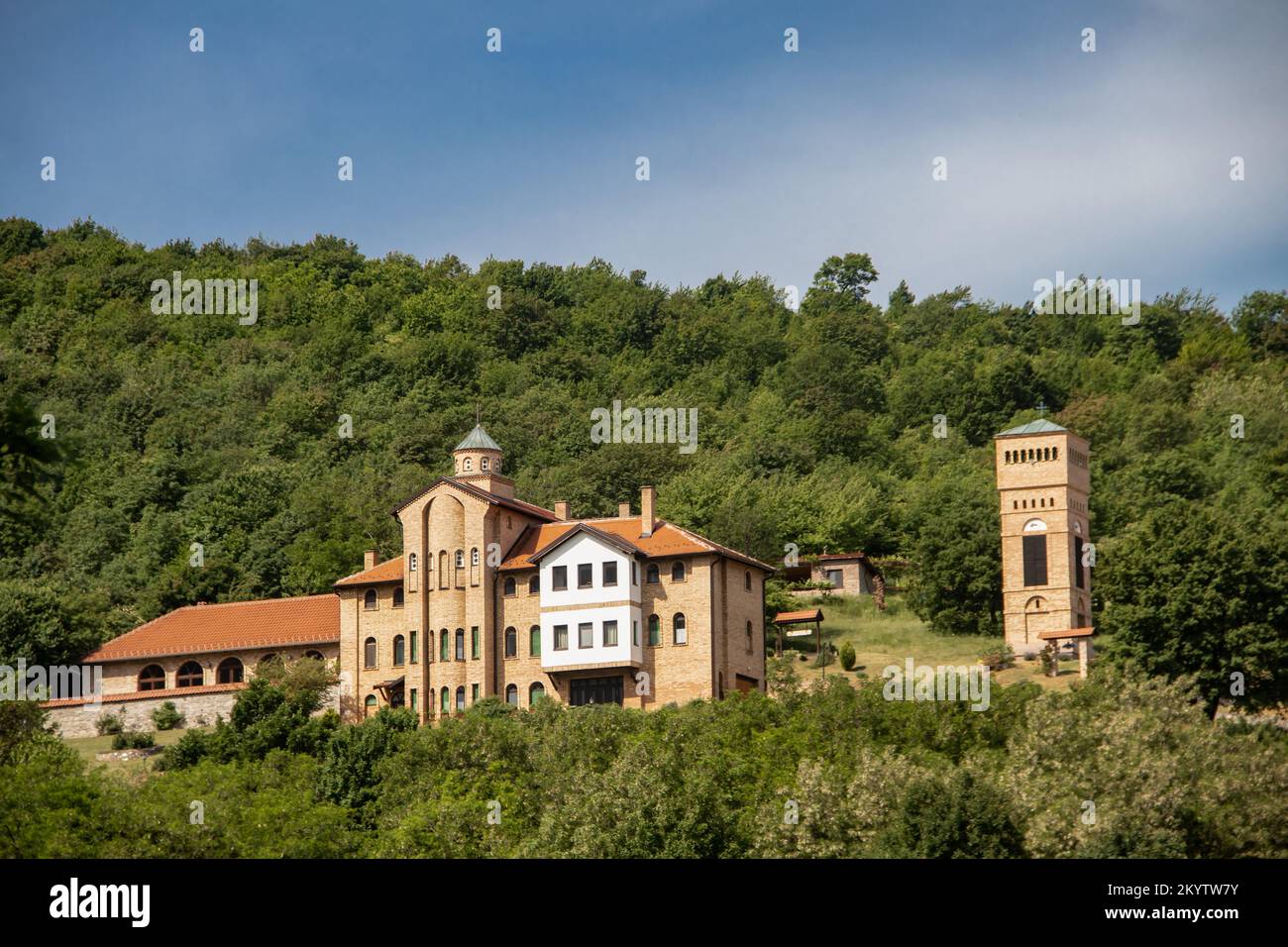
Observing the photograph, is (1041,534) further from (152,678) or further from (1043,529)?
(152,678)

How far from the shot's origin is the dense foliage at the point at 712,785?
42656 millimetres

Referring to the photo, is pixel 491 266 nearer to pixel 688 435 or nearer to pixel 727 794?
pixel 688 435

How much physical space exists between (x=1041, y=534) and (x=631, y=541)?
17.4 meters

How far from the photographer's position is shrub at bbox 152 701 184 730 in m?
66.8

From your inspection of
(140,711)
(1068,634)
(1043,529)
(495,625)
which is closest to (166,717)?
(140,711)

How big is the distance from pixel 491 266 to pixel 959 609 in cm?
7307

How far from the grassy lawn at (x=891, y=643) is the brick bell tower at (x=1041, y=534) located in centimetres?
191

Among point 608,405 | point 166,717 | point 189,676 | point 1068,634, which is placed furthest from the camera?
point 608,405

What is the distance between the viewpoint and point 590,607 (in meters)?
68.4

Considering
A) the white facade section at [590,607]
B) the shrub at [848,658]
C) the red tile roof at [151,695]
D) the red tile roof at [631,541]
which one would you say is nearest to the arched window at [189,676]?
the red tile roof at [151,695]

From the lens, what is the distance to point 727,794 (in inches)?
1919

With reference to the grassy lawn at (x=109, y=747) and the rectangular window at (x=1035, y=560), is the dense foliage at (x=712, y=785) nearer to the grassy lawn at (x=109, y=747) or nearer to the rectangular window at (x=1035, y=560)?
the grassy lawn at (x=109, y=747)
